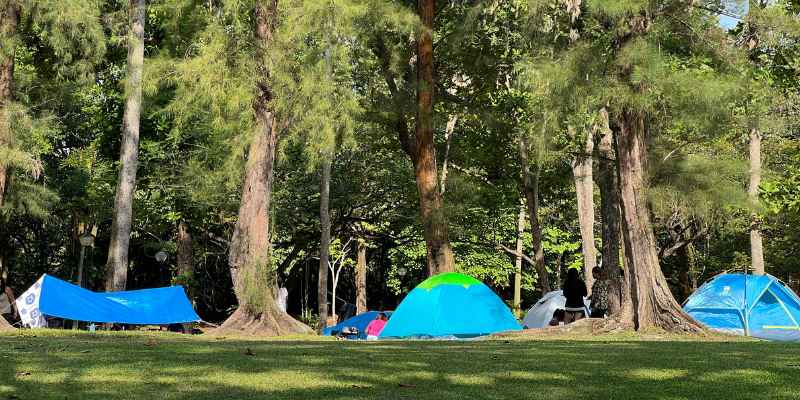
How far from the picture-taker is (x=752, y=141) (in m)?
28.3

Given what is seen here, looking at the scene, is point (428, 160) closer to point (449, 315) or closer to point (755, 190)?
point (449, 315)

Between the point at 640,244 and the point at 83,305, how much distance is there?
11.2m

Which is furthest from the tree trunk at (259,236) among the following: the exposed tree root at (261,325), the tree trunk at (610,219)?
the tree trunk at (610,219)

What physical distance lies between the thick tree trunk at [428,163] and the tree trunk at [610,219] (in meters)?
3.38

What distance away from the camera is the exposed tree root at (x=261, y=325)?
1723 cm

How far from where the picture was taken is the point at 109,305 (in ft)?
69.0

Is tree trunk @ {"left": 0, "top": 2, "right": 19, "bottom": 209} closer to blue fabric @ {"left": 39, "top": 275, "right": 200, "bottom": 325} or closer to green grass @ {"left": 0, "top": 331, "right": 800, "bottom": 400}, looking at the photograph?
blue fabric @ {"left": 39, "top": 275, "right": 200, "bottom": 325}

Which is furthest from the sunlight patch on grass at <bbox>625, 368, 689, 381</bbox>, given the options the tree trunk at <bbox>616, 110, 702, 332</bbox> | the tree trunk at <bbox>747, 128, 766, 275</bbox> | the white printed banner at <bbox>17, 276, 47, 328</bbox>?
the tree trunk at <bbox>747, 128, 766, 275</bbox>

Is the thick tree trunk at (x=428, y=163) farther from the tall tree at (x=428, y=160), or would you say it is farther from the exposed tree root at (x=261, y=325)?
the exposed tree root at (x=261, y=325)

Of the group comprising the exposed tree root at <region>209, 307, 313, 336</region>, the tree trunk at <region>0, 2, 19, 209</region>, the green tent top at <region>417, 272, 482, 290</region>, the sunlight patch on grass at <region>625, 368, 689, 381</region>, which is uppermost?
the tree trunk at <region>0, 2, 19, 209</region>

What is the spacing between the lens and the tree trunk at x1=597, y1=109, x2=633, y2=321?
1945cm

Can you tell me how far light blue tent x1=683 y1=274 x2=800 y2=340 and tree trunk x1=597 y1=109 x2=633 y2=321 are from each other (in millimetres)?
4054

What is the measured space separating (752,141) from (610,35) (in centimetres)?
1339

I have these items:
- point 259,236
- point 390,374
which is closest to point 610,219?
point 259,236
